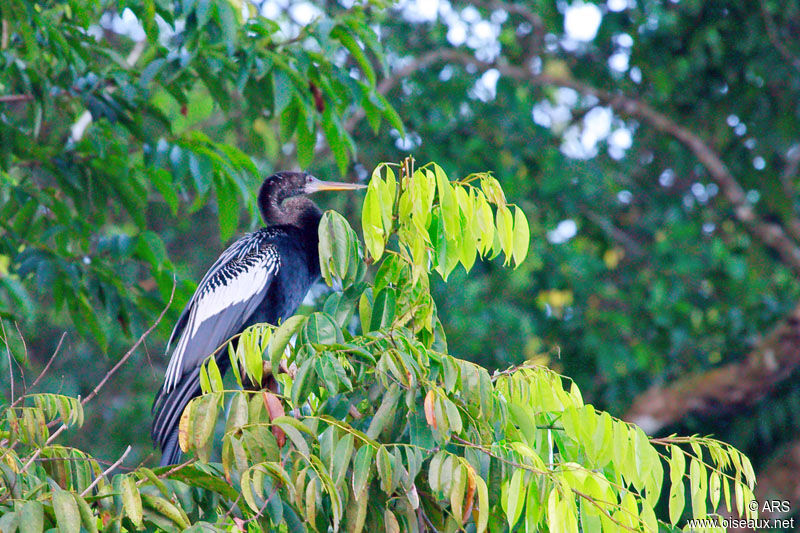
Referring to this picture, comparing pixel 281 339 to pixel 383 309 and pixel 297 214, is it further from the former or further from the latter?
pixel 297 214

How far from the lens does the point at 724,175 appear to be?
255 inches

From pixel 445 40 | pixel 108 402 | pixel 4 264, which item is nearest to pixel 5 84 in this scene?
pixel 4 264

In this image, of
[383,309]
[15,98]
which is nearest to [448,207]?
[383,309]

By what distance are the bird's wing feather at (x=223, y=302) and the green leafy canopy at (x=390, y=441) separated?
106cm

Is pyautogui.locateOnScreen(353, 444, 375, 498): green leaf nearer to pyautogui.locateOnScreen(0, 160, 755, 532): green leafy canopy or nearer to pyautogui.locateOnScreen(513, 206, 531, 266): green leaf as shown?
pyautogui.locateOnScreen(0, 160, 755, 532): green leafy canopy

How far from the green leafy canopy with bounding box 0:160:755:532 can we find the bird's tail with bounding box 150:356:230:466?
767 mm

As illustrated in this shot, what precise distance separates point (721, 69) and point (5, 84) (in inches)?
190

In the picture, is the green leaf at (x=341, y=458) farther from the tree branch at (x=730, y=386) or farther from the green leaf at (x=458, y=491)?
the tree branch at (x=730, y=386)

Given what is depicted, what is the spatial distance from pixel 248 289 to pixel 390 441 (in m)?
1.53

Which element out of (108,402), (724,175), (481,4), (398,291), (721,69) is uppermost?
(398,291)

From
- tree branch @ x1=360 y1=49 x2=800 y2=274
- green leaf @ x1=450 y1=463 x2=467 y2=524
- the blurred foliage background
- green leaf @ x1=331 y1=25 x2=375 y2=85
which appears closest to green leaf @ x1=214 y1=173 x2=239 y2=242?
green leaf @ x1=331 y1=25 x2=375 y2=85

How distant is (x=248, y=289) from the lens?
3.37 metres

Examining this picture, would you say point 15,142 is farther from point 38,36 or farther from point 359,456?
point 359,456

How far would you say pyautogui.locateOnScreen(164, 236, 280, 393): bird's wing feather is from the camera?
3.14 metres
